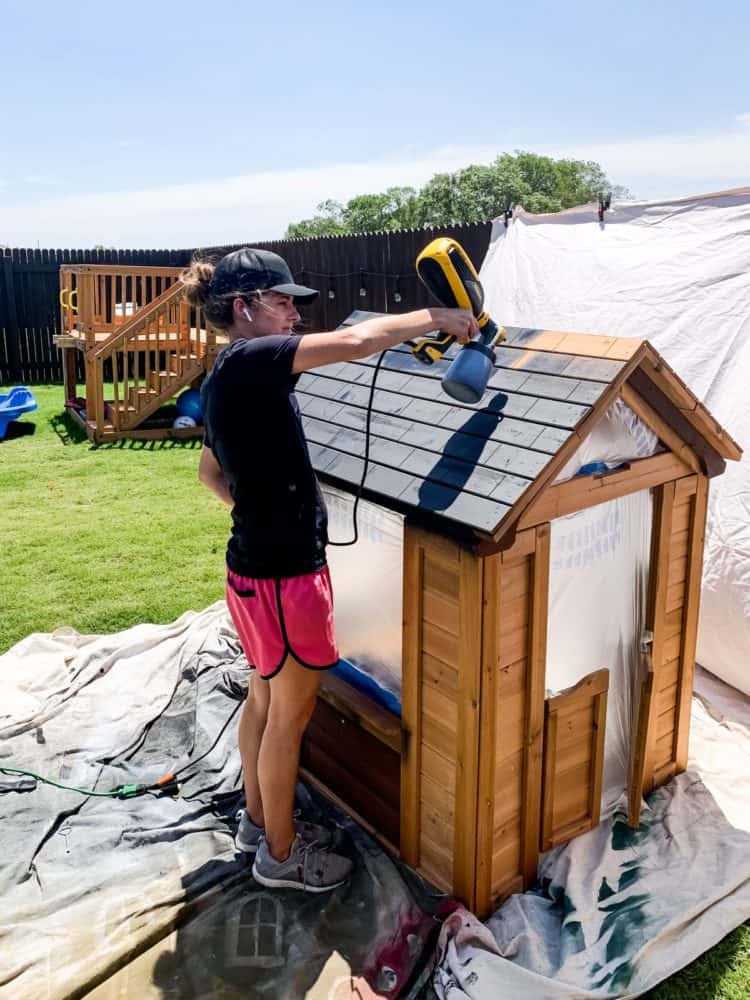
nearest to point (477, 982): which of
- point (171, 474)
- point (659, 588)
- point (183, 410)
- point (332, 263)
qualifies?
point (659, 588)

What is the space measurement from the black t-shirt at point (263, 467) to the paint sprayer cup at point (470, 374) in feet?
1.53

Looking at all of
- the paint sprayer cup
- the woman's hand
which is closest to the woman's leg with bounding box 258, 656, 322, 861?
the paint sprayer cup

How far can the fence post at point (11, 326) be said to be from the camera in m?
14.9

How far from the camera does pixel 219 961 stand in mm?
2422

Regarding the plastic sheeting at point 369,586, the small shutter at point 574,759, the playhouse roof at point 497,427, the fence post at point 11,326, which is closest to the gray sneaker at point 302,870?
the plastic sheeting at point 369,586

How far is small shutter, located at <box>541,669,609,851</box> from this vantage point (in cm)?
270

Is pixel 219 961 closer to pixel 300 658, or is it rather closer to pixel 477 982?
pixel 477 982

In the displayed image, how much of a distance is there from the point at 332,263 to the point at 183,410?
322cm

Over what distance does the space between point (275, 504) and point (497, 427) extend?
2.35 ft

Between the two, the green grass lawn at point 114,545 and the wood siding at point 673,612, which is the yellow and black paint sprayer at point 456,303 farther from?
the green grass lawn at point 114,545

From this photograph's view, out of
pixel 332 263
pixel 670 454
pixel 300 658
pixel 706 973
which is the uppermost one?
pixel 332 263

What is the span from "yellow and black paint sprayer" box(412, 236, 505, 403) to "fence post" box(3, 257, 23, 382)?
14344 millimetres

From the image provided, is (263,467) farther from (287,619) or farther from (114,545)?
(114,545)

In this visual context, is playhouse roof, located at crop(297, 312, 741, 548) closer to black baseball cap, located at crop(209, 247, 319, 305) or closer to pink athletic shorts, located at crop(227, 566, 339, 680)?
pink athletic shorts, located at crop(227, 566, 339, 680)
